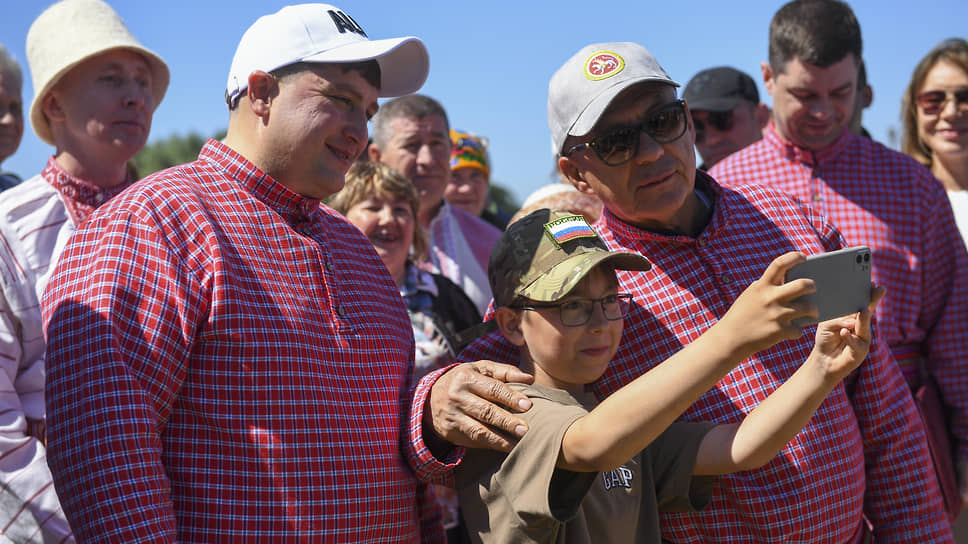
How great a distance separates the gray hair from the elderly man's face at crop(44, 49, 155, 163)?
92cm

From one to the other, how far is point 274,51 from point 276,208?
42 cm

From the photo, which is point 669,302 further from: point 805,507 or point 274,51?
point 274,51

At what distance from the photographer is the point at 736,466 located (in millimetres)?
2293

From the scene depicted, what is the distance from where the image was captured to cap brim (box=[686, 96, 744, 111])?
5.39m

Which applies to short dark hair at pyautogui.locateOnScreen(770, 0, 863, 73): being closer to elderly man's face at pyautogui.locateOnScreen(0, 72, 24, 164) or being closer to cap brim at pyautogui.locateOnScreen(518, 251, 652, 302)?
cap brim at pyautogui.locateOnScreen(518, 251, 652, 302)

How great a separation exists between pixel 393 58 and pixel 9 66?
→ 2400mm

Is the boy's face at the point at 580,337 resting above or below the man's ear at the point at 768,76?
below

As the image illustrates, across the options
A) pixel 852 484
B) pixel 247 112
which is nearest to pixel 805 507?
pixel 852 484

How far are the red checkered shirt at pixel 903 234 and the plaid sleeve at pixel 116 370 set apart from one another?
7.56 ft

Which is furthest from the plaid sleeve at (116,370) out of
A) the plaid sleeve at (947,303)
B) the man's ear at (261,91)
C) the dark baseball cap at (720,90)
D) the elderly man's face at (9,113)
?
the dark baseball cap at (720,90)

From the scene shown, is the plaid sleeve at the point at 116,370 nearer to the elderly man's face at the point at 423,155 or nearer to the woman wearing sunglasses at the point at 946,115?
the elderly man's face at the point at 423,155

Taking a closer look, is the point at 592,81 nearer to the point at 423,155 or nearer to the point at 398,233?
the point at 398,233

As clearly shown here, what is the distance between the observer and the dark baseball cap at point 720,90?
541 centimetres

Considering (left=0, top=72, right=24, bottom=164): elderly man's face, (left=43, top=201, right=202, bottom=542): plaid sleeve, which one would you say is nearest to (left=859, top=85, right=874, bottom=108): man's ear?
(left=43, top=201, right=202, bottom=542): plaid sleeve
